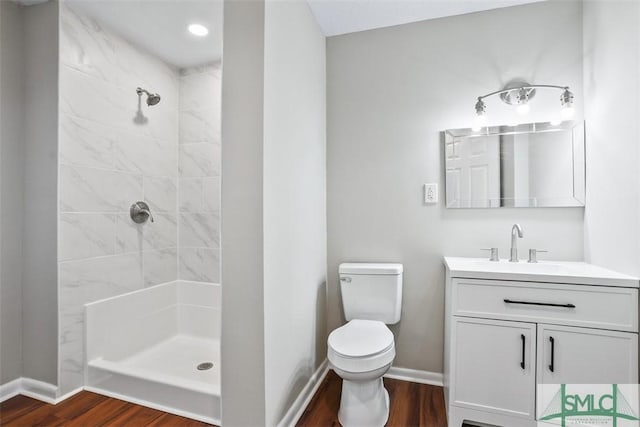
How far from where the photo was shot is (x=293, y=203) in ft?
5.92

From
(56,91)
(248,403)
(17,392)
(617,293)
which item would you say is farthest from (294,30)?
(17,392)

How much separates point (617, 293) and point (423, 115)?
140 cm

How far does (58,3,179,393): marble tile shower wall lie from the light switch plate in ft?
5.99

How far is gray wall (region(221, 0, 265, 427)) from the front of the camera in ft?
4.78

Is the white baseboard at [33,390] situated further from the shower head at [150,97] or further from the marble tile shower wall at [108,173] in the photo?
the shower head at [150,97]

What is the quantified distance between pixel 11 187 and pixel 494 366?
2897mm

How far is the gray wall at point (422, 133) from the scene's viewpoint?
196 centimetres

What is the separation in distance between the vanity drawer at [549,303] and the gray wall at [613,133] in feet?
0.59

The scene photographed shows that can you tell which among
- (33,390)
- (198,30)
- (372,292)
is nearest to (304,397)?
(372,292)

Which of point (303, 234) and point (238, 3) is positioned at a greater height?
point (238, 3)

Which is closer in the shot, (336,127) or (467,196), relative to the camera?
(467,196)

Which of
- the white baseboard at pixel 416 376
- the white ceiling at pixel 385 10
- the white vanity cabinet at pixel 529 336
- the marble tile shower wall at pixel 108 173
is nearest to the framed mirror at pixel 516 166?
the white vanity cabinet at pixel 529 336

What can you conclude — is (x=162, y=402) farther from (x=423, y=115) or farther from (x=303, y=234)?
(x=423, y=115)

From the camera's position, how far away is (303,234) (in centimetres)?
195
